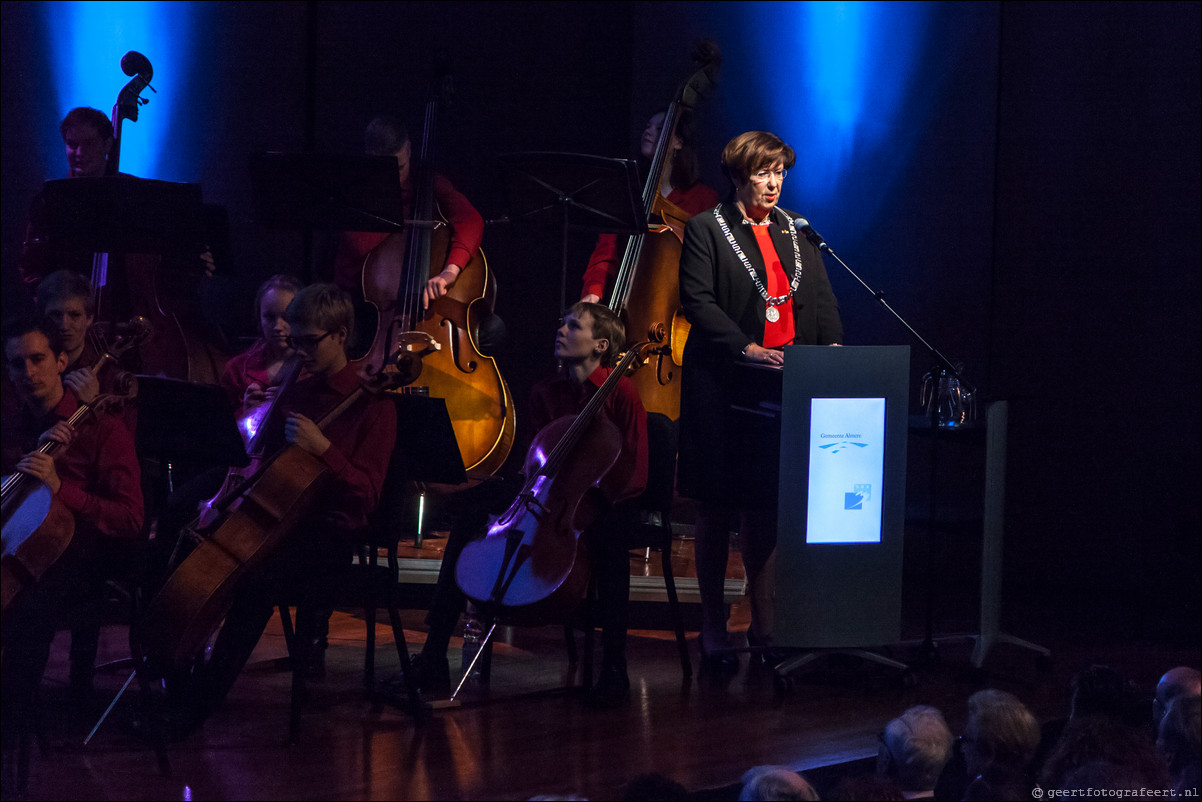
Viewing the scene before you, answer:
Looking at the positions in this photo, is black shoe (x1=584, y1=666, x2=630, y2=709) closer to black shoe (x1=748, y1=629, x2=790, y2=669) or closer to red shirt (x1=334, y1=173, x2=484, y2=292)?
black shoe (x1=748, y1=629, x2=790, y2=669)

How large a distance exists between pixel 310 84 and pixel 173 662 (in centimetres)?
317

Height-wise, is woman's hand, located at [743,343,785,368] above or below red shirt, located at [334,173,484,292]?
below

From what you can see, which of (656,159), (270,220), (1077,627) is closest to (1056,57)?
(656,159)

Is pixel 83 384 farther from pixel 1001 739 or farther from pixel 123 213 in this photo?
pixel 1001 739

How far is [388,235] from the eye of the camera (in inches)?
→ 187

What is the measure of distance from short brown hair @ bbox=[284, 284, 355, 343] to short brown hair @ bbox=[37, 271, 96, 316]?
1.75ft

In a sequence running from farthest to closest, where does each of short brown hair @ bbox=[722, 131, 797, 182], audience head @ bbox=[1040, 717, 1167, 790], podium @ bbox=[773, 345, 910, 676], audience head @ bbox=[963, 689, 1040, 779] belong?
short brown hair @ bbox=[722, 131, 797, 182] < podium @ bbox=[773, 345, 910, 676] < audience head @ bbox=[963, 689, 1040, 779] < audience head @ bbox=[1040, 717, 1167, 790]

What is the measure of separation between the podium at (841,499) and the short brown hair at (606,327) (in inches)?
20.4

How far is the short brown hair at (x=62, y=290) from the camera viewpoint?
3.43m

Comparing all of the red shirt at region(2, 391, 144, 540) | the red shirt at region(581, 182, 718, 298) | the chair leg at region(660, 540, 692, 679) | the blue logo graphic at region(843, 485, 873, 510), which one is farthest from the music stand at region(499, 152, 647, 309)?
the red shirt at region(2, 391, 144, 540)

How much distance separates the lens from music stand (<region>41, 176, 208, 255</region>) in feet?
12.2

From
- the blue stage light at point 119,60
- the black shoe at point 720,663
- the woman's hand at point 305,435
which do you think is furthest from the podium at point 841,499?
the blue stage light at point 119,60

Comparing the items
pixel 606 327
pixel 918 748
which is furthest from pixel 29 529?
pixel 918 748

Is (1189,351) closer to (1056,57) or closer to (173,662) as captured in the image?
(1056,57)
